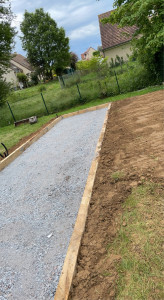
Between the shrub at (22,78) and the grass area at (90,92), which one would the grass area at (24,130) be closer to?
the grass area at (90,92)

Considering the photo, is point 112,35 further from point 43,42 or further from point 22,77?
point 22,77

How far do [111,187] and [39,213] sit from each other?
49.6 inches

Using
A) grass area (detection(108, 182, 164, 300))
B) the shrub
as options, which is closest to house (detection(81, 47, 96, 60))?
the shrub

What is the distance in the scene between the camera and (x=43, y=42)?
3834 cm

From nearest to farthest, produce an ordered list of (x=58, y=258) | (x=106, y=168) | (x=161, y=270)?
(x=161, y=270) → (x=58, y=258) → (x=106, y=168)

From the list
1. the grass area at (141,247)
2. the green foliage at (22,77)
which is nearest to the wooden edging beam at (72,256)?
the grass area at (141,247)

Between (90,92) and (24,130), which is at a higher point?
(90,92)

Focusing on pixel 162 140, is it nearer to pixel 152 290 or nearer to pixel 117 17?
pixel 152 290

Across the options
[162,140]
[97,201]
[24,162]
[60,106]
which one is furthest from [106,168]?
[60,106]

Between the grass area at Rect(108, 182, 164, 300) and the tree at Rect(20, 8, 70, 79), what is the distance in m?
40.2

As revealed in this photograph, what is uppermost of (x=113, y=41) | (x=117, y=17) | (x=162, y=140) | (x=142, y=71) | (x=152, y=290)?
(x=113, y=41)

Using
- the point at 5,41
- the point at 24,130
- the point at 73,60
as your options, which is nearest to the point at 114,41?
the point at 5,41

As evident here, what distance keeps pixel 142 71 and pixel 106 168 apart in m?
9.18

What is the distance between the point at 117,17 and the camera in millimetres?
9258
